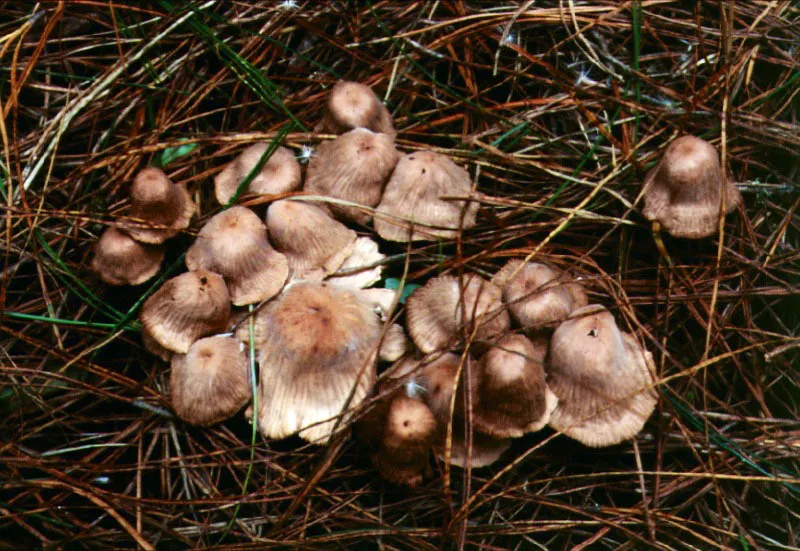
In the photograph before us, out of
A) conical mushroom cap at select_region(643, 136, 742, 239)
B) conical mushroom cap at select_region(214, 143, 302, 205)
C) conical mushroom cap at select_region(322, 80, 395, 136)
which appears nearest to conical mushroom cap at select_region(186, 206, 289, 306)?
conical mushroom cap at select_region(214, 143, 302, 205)

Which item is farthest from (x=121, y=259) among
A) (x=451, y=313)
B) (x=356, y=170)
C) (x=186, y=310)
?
(x=451, y=313)

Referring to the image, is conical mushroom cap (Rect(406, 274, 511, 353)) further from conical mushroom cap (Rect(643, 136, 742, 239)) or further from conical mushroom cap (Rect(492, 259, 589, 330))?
conical mushroom cap (Rect(643, 136, 742, 239))

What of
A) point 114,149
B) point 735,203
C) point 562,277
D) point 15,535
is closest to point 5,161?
point 114,149

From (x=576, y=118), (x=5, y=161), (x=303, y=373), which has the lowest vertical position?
(x=303, y=373)

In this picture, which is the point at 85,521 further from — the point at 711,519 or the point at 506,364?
the point at 711,519

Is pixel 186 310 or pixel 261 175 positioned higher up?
pixel 261 175

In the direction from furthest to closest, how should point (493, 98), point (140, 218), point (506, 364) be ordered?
1. point (493, 98)
2. point (140, 218)
3. point (506, 364)

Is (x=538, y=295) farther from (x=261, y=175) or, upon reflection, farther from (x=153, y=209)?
(x=153, y=209)
